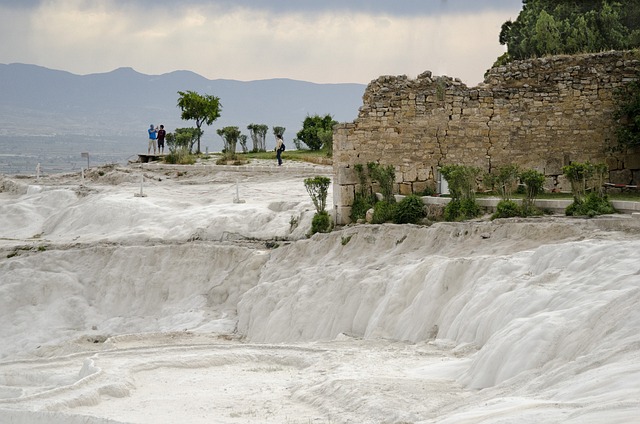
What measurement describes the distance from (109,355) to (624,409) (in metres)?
10.3

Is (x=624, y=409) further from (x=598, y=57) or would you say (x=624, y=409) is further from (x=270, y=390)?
(x=598, y=57)

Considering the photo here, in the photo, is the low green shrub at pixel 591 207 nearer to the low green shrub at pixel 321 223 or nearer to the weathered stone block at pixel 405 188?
the weathered stone block at pixel 405 188

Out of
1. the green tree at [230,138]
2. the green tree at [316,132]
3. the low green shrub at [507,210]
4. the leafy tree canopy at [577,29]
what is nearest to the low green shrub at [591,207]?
the low green shrub at [507,210]

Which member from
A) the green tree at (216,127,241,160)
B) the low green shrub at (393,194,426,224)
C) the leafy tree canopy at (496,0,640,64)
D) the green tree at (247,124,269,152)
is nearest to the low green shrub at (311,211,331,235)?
the low green shrub at (393,194,426,224)

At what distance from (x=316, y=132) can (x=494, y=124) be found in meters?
19.8

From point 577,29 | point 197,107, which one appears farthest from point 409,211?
point 197,107

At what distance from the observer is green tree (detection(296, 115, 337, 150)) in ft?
137

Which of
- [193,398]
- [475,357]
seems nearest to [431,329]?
[475,357]

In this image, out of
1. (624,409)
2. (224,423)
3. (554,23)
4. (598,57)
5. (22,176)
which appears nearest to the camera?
(624,409)

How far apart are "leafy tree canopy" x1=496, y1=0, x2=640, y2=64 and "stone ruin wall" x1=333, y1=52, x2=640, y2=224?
28.0 ft

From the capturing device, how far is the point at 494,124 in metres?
24.8

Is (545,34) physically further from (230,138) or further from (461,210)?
(461,210)

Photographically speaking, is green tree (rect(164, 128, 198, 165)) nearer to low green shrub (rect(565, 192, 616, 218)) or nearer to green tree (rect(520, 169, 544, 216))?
green tree (rect(520, 169, 544, 216))

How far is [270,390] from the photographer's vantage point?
14.4 m
